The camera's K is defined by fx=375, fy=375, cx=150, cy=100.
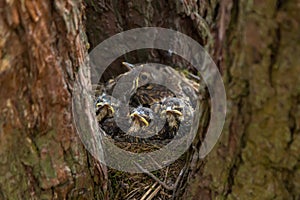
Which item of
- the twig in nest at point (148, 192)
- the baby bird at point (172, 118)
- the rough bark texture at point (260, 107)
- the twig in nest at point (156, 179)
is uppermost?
the rough bark texture at point (260, 107)

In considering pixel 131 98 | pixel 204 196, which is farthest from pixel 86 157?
pixel 131 98

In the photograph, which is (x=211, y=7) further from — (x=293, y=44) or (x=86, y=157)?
(x=86, y=157)

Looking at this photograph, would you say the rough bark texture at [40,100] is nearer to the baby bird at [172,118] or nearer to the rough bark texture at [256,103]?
the rough bark texture at [256,103]

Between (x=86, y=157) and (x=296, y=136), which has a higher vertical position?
(x=296, y=136)

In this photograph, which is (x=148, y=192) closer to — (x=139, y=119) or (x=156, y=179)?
(x=156, y=179)

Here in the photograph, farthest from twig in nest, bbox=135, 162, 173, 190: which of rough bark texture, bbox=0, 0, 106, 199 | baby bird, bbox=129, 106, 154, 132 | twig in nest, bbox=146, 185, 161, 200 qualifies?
rough bark texture, bbox=0, 0, 106, 199

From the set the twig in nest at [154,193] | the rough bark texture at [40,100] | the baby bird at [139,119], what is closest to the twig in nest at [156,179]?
the twig in nest at [154,193]

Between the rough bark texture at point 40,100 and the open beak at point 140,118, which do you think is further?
the open beak at point 140,118

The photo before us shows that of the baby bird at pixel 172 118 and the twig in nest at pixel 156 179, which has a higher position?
the baby bird at pixel 172 118
